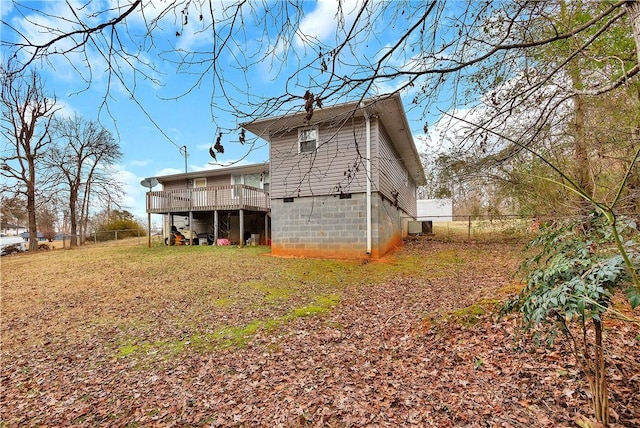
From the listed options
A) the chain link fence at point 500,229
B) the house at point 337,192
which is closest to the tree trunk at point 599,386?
the house at point 337,192

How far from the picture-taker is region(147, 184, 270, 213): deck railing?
40.9 feet

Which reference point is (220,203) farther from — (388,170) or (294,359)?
(294,359)

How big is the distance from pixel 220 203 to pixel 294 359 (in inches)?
423

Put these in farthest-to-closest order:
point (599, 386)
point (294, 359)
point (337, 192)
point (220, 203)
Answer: point (220, 203) → point (337, 192) → point (294, 359) → point (599, 386)

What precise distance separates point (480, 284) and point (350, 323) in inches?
123

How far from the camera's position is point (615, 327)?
2932 millimetres

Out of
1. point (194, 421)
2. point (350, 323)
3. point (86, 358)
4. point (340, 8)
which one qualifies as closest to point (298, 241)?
point (350, 323)

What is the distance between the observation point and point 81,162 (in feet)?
57.2

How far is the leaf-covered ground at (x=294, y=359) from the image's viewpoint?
7.52ft

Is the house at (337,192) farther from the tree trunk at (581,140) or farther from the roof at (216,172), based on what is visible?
the roof at (216,172)

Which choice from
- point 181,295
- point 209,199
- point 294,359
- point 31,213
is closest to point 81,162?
point 31,213

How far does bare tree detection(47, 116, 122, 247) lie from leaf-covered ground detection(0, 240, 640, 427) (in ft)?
43.8

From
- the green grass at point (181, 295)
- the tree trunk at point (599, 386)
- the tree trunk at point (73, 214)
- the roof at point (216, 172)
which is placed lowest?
the green grass at point (181, 295)

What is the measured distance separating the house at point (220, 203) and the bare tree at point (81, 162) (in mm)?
4619
